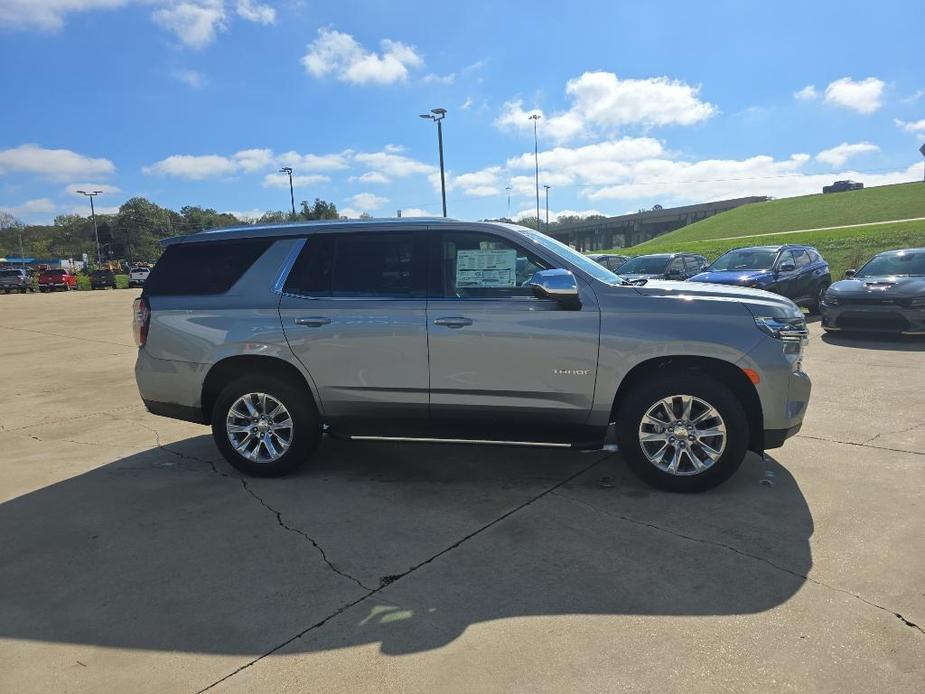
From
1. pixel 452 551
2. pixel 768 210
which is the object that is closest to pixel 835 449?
pixel 452 551

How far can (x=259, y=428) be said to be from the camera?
14.9 ft

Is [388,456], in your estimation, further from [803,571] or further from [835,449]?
[835,449]

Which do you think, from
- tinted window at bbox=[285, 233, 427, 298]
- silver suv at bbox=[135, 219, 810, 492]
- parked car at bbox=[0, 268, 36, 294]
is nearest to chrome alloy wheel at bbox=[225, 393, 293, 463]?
silver suv at bbox=[135, 219, 810, 492]

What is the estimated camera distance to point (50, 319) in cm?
1900

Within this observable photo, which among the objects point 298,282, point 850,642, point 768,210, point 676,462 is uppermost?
point 768,210

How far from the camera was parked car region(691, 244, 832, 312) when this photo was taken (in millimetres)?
12102

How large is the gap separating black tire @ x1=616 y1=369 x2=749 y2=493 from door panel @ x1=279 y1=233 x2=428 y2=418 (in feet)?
4.69

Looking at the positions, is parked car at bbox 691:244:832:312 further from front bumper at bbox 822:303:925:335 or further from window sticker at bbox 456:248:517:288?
window sticker at bbox 456:248:517:288

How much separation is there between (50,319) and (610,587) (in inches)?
833

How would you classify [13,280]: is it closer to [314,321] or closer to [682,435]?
[314,321]

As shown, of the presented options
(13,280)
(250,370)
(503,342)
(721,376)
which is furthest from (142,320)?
(13,280)

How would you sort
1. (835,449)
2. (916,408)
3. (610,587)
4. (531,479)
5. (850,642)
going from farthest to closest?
(916,408) → (835,449) → (531,479) → (610,587) → (850,642)

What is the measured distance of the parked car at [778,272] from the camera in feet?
39.7

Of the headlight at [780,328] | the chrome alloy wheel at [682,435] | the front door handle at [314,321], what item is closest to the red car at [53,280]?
the front door handle at [314,321]
